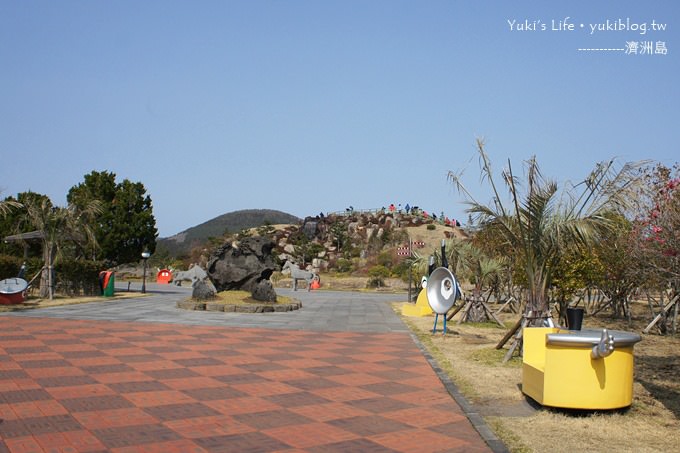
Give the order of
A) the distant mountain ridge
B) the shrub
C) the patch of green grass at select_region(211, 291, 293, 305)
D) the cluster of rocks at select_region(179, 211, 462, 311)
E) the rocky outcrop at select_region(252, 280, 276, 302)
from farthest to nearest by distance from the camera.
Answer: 1. the distant mountain ridge
2. the shrub
3. the cluster of rocks at select_region(179, 211, 462, 311)
4. the rocky outcrop at select_region(252, 280, 276, 302)
5. the patch of green grass at select_region(211, 291, 293, 305)

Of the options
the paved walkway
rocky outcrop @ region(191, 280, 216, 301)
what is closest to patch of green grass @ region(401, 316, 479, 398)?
the paved walkway

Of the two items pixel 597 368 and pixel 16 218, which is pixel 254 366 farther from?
pixel 16 218

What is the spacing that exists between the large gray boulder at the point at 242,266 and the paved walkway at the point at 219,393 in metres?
9.42

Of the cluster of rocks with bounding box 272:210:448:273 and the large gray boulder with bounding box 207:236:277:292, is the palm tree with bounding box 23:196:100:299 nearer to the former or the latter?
the large gray boulder with bounding box 207:236:277:292

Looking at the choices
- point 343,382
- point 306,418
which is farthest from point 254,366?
point 306,418

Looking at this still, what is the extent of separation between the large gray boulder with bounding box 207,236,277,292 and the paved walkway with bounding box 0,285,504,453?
371 inches

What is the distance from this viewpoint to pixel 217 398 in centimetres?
754

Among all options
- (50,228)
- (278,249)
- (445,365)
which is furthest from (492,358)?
(278,249)

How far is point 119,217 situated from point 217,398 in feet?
84.7

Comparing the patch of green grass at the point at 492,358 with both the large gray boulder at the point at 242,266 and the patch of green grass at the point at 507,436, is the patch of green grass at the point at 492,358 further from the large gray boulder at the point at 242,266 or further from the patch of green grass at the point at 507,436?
the large gray boulder at the point at 242,266

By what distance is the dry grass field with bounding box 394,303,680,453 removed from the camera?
6.04m

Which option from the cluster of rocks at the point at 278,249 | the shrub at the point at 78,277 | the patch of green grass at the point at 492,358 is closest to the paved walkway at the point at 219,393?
the patch of green grass at the point at 492,358

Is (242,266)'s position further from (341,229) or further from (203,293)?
(341,229)

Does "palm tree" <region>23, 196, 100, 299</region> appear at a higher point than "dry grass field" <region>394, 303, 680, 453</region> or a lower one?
higher
